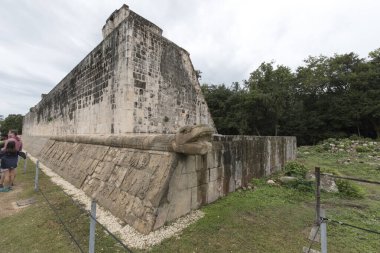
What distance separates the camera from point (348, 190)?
5.16 meters

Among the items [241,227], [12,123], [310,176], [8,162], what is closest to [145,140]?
[241,227]

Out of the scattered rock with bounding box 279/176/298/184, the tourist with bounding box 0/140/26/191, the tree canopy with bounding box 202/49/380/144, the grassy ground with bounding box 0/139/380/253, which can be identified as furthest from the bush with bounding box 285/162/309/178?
the tree canopy with bounding box 202/49/380/144

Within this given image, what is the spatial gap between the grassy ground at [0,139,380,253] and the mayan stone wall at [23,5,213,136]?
8.83 ft

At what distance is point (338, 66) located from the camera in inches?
1113

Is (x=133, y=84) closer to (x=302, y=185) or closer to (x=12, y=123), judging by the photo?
(x=302, y=185)

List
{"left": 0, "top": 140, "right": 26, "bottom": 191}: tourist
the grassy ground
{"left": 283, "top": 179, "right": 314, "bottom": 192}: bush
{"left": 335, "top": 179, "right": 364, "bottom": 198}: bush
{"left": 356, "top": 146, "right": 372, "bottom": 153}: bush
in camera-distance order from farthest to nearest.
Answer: {"left": 356, "top": 146, "right": 372, "bottom": 153}: bush → {"left": 0, "top": 140, "right": 26, "bottom": 191}: tourist → {"left": 283, "top": 179, "right": 314, "bottom": 192}: bush → {"left": 335, "top": 179, "right": 364, "bottom": 198}: bush → the grassy ground

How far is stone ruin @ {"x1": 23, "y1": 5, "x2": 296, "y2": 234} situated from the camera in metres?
3.36

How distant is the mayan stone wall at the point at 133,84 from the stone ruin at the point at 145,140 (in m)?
0.03

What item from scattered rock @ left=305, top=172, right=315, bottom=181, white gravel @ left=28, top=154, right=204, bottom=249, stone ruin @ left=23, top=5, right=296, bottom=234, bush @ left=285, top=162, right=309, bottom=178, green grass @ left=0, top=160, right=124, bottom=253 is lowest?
green grass @ left=0, top=160, right=124, bottom=253

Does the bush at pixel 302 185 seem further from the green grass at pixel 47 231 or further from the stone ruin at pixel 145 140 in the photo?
the green grass at pixel 47 231

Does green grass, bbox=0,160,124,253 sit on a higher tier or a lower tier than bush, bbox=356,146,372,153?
lower

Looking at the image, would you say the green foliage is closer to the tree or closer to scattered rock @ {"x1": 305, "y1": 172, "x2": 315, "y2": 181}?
the tree

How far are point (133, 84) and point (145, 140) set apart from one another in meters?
2.63

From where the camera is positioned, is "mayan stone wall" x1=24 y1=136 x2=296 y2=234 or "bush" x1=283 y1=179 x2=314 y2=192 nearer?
"mayan stone wall" x1=24 y1=136 x2=296 y2=234
